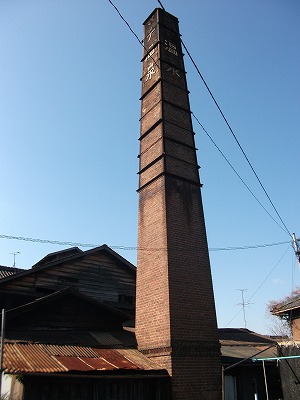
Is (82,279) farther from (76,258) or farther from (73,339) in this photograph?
(73,339)

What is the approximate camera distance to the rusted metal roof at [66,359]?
8469 millimetres

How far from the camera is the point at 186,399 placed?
10516 mm

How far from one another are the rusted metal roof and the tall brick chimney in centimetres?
92

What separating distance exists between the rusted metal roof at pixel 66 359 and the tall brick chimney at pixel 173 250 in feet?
3.01

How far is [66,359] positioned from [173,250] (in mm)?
4985

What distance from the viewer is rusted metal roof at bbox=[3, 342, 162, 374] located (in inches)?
333

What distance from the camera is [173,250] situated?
→ 12.3m

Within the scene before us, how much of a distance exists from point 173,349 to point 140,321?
7.14 feet

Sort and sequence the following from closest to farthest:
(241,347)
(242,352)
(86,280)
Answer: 1. (242,352)
2. (241,347)
3. (86,280)

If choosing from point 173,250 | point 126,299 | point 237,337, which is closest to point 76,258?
point 126,299

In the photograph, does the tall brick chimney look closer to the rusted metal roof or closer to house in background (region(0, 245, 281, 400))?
house in background (region(0, 245, 281, 400))

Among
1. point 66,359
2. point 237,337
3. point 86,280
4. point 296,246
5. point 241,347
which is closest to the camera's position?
point 66,359

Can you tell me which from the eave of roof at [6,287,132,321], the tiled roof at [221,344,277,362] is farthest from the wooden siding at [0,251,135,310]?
the tiled roof at [221,344,277,362]

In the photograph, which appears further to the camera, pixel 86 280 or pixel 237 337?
pixel 237 337
